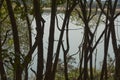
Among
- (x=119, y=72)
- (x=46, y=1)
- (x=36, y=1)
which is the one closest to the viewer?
(x=36, y=1)

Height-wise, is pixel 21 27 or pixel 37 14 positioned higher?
pixel 37 14

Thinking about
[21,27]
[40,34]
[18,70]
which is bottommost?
[21,27]

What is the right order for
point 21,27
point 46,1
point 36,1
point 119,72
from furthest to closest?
point 21,27 < point 46,1 < point 119,72 < point 36,1

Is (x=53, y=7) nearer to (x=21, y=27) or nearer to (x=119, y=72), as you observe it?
(x=119, y=72)

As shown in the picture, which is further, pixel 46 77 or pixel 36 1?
pixel 46 77

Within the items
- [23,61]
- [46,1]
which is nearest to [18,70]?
[23,61]

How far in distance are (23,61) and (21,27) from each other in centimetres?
508

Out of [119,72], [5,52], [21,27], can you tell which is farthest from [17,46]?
[21,27]

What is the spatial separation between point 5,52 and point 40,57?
0.40 ft

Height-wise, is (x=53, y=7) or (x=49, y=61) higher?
(x=53, y=7)

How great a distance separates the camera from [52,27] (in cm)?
117

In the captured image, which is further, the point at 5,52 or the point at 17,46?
the point at 17,46

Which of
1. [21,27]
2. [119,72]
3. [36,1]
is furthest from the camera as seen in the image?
[21,27]

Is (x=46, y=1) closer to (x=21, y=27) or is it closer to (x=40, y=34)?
(x=40, y=34)
